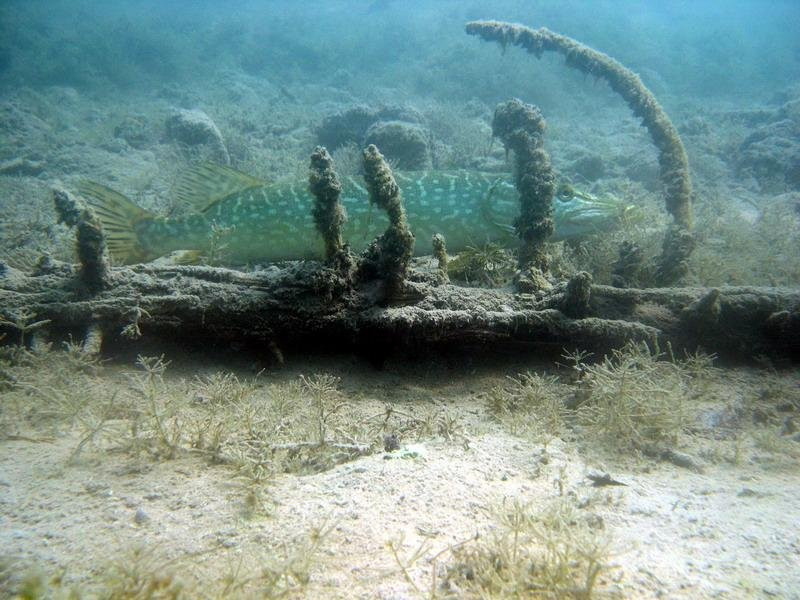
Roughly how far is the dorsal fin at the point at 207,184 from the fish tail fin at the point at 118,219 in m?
0.62

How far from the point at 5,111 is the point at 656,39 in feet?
138

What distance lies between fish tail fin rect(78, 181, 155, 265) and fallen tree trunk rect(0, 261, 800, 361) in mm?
1374

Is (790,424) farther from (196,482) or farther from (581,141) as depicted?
(581,141)

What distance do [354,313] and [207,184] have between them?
333 centimetres

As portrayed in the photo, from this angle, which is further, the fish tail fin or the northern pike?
the northern pike

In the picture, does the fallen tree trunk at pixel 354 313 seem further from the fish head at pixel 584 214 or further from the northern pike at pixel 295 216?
the fish head at pixel 584 214

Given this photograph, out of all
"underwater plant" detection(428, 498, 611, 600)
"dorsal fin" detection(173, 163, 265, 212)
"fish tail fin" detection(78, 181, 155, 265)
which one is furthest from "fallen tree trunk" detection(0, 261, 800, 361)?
"dorsal fin" detection(173, 163, 265, 212)

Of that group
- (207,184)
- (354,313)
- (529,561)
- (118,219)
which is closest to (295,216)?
(207,184)

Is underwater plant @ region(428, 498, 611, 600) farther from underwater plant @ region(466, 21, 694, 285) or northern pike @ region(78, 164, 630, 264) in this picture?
northern pike @ region(78, 164, 630, 264)

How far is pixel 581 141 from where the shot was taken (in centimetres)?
1561

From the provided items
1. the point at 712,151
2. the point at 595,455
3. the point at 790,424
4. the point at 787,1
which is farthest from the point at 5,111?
the point at 787,1

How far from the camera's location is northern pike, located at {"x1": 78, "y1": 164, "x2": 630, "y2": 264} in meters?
4.82

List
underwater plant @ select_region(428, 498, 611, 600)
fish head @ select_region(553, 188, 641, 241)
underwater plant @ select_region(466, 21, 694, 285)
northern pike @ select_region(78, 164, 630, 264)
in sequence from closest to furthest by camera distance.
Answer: underwater plant @ select_region(428, 498, 611, 600), underwater plant @ select_region(466, 21, 694, 285), northern pike @ select_region(78, 164, 630, 264), fish head @ select_region(553, 188, 641, 241)

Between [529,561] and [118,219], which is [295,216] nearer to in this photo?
[118,219]
